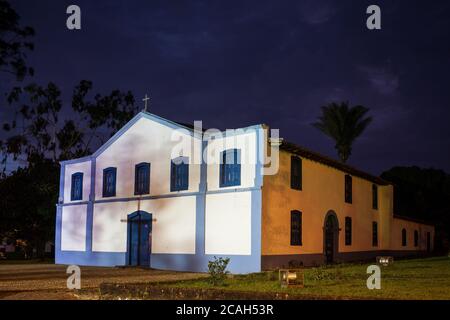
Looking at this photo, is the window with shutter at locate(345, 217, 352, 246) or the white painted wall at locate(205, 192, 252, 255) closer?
the white painted wall at locate(205, 192, 252, 255)

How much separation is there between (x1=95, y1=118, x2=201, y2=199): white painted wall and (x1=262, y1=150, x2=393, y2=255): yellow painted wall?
3415mm

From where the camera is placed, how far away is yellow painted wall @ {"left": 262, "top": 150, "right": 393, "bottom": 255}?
21266 mm

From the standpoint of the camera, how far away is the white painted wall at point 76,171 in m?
28.4

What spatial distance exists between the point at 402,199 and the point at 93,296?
126ft

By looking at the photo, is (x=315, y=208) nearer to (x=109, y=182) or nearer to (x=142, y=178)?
(x=142, y=178)

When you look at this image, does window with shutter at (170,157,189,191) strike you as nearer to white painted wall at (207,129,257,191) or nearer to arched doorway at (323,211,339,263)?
white painted wall at (207,129,257,191)

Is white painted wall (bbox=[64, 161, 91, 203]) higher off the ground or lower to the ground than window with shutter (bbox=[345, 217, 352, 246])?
higher

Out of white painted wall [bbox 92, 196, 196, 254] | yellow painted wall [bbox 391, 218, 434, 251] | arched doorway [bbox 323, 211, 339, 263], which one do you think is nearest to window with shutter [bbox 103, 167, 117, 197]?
white painted wall [bbox 92, 196, 196, 254]

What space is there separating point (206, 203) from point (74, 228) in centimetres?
980

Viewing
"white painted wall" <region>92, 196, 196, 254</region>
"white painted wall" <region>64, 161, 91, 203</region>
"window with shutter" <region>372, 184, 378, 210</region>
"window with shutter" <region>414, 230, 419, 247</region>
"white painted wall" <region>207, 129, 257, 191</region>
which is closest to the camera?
"white painted wall" <region>207, 129, 257, 191</region>

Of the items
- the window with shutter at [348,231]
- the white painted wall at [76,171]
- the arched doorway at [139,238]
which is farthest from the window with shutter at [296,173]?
the white painted wall at [76,171]

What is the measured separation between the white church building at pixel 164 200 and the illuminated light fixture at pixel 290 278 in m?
6.89
